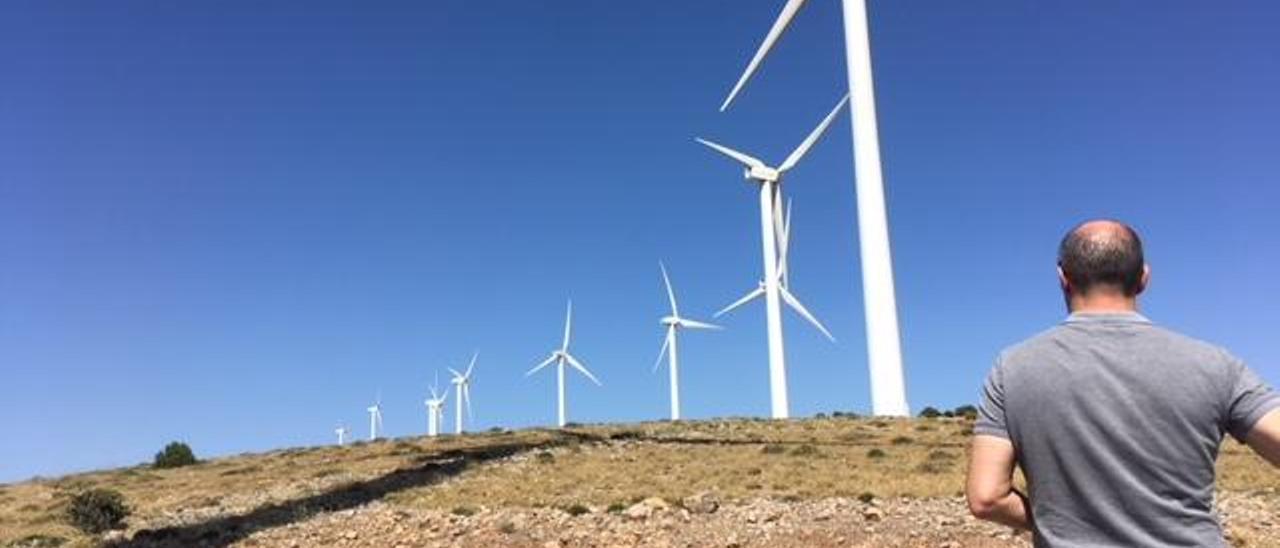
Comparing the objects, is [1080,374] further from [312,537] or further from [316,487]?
[316,487]

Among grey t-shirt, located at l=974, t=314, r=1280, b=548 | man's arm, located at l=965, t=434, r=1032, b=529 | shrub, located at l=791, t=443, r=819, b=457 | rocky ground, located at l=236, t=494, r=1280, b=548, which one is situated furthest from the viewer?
shrub, located at l=791, t=443, r=819, b=457

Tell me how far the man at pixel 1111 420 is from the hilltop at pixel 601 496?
18327mm

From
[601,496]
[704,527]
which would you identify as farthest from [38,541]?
[704,527]

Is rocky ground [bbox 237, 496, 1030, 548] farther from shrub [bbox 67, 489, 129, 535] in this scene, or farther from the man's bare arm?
the man's bare arm

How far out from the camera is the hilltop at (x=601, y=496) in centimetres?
2506

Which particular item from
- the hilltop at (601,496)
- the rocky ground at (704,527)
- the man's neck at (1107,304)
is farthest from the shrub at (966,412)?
the man's neck at (1107,304)

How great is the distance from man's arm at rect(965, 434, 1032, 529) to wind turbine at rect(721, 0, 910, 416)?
45.6 meters

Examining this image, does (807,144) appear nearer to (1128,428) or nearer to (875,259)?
(875,259)

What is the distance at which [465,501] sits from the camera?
31328 mm

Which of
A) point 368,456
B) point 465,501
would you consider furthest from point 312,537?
point 368,456

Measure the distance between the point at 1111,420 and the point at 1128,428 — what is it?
7cm

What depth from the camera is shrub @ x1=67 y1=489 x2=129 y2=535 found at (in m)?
32.5

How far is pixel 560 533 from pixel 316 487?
14.7 meters

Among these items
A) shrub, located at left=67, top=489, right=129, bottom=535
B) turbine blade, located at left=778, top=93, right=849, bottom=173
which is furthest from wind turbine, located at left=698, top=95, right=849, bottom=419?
shrub, located at left=67, top=489, right=129, bottom=535
